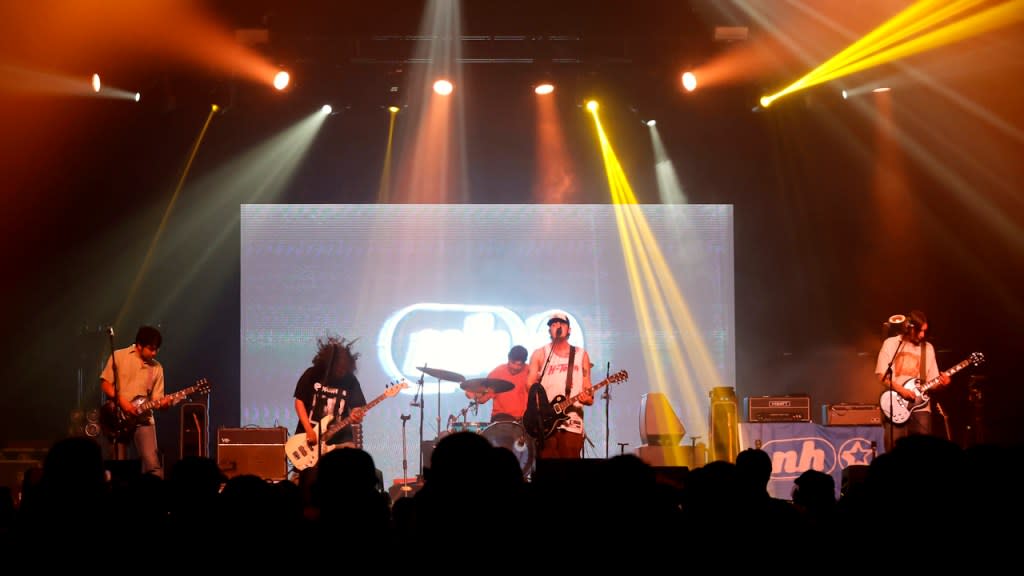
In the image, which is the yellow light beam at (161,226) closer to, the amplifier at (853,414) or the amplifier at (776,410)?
the amplifier at (776,410)

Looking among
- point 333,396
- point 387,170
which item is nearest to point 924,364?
point 333,396

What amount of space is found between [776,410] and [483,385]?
10.6 feet

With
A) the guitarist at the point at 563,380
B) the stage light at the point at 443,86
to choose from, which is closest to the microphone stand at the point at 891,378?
the guitarist at the point at 563,380

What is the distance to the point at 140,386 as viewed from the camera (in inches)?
416

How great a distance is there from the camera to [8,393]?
12.2m

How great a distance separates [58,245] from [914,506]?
11.3 meters

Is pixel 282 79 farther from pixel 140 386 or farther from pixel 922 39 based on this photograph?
pixel 922 39

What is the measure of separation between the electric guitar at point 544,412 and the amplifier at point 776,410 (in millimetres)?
2106

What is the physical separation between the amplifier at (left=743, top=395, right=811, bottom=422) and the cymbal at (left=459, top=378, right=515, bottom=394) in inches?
107

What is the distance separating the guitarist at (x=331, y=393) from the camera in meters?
9.96

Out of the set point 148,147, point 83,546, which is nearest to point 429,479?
point 83,546

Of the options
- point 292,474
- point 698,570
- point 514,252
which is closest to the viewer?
point 698,570

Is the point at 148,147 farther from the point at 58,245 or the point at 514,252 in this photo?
the point at 514,252

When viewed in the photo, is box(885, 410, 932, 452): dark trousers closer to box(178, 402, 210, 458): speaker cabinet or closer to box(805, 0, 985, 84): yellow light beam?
box(805, 0, 985, 84): yellow light beam
